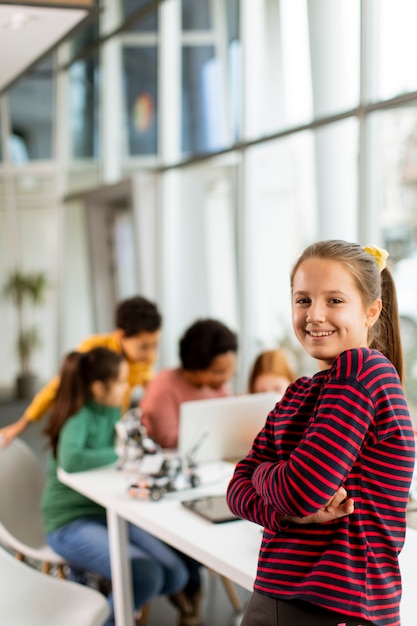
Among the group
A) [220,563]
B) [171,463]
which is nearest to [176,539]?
[220,563]

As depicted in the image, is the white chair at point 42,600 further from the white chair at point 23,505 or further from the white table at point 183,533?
the white chair at point 23,505

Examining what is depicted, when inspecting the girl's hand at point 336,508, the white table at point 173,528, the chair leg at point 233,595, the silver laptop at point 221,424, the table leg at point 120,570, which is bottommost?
the chair leg at point 233,595

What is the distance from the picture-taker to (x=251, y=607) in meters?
1.64

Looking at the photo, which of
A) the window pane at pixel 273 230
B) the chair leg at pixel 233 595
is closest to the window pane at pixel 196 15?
the window pane at pixel 273 230

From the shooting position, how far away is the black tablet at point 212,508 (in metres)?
2.66

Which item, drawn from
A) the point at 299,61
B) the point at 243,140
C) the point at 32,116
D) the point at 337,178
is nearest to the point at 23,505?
the point at 337,178

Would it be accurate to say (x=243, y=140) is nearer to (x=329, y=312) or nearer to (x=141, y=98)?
(x=141, y=98)

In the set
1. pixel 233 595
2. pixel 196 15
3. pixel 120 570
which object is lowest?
pixel 233 595

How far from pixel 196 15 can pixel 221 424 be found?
4395 mm

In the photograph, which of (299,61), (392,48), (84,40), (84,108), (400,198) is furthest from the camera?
(84,108)

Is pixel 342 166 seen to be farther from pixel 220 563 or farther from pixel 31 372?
pixel 31 372

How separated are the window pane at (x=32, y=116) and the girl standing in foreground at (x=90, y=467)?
22.3ft

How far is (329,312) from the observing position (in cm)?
160

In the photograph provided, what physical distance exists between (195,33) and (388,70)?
2.63 m
